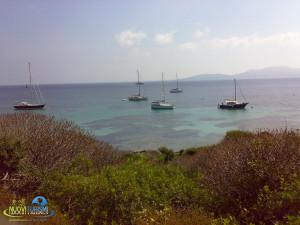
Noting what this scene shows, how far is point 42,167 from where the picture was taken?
697cm

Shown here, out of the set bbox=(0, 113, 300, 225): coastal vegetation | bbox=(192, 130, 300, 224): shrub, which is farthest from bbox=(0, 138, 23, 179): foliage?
bbox=(192, 130, 300, 224): shrub

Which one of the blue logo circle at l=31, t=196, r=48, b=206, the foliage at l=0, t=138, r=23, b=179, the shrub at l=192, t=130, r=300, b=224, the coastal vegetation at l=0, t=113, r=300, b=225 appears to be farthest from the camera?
the foliage at l=0, t=138, r=23, b=179

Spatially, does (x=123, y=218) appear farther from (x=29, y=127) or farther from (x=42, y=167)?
(x=29, y=127)

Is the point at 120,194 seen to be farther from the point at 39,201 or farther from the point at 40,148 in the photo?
the point at 40,148

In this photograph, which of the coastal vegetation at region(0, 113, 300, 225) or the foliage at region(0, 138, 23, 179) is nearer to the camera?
the coastal vegetation at region(0, 113, 300, 225)

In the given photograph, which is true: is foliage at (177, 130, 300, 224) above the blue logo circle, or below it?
above

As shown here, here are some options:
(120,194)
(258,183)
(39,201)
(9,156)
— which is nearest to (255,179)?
(258,183)

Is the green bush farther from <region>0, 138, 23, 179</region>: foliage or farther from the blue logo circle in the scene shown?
<region>0, 138, 23, 179</region>: foliage

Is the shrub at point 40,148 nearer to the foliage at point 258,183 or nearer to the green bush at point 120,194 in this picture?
the green bush at point 120,194

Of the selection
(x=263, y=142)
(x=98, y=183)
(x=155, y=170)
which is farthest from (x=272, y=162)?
(x=98, y=183)

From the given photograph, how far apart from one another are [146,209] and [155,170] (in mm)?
1670

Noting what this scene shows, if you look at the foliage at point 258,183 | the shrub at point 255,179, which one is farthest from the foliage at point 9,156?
the shrub at point 255,179

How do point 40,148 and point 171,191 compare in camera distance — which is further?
point 40,148

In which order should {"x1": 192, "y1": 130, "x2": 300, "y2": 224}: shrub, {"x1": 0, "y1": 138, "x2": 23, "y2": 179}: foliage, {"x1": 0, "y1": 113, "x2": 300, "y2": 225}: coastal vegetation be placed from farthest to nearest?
{"x1": 0, "y1": 138, "x2": 23, "y2": 179}: foliage → {"x1": 192, "y1": 130, "x2": 300, "y2": 224}: shrub → {"x1": 0, "y1": 113, "x2": 300, "y2": 225}: coastal vegetation
